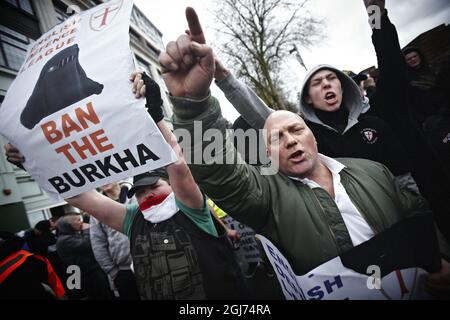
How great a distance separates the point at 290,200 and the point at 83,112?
1.12m

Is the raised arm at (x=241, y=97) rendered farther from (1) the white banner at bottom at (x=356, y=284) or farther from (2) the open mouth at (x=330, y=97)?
(1) the white banner at bottom at (x=356, y=284)

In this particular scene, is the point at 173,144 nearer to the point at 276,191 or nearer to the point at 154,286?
the point at 276,191

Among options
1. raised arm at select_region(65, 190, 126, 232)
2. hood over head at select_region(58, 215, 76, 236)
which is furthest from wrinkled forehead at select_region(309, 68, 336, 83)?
hood over head at select_region(58, 215, 76, 236)

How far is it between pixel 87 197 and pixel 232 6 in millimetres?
12360

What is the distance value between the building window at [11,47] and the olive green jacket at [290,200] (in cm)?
1136

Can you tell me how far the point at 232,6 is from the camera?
37.3 ft

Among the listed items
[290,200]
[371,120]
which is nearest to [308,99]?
[371,120]

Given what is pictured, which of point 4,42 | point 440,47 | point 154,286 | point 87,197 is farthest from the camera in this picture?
point 4,42

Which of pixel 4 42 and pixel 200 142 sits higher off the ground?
pixel 4 42

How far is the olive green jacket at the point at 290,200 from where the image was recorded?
3.45 ft

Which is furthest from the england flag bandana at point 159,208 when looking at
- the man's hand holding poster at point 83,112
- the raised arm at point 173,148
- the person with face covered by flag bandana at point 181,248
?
the man's hand holding poster at point 83,112

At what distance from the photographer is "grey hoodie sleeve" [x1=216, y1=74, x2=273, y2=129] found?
1.68 m

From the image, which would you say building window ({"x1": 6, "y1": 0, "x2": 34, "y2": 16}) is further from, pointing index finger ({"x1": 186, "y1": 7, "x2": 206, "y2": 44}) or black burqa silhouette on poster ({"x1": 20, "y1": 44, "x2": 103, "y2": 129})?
pointing index finger ({"x1": 186, "y1": 7, "x2": 206, "y2": 44})
